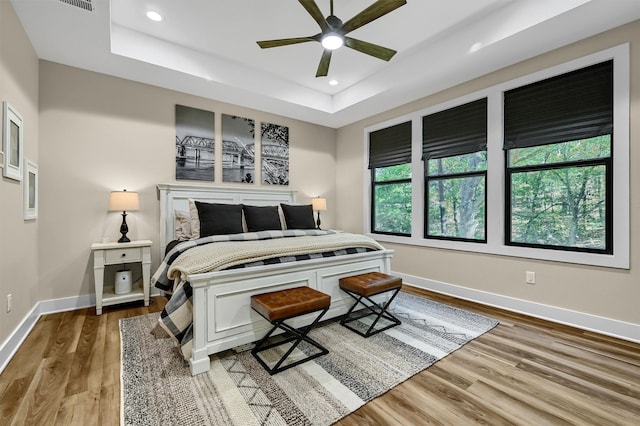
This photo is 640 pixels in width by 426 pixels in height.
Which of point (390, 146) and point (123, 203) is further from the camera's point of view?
point (390, 146)

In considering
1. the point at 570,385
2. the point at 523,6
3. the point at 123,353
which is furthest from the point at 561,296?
the point at 123,353

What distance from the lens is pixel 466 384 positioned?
1.79m

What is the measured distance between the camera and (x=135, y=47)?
2994 mm

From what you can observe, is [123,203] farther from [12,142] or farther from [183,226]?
[12,142]

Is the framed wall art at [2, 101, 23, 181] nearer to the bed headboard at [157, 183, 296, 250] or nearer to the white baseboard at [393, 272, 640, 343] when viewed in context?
→ the bed headboard at [157, 183, 296, 250]

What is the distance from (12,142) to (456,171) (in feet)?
14.3

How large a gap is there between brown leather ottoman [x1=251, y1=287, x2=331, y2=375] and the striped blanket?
285 mm

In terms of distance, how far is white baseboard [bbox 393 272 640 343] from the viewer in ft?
7.95

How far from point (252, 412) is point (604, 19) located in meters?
3.85

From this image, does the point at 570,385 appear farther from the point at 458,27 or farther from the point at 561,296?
the point at 458,27

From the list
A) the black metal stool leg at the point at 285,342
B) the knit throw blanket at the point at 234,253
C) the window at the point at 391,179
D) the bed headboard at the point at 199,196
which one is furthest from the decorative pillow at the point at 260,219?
the window at the point at 391,179

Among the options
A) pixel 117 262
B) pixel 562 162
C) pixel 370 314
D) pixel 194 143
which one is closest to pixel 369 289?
pixel 370 314

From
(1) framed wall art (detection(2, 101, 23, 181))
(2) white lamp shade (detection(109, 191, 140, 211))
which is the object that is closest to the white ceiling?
(1) framed wall art (detection(2, 101, 23, 181))

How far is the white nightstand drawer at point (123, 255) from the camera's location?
9.87 feet
